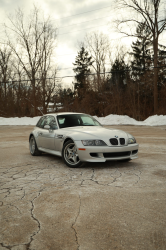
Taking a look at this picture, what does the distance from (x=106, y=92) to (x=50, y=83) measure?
341 inches

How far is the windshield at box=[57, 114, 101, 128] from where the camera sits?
23.3 feet

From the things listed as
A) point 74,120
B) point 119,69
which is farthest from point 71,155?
point 119,69

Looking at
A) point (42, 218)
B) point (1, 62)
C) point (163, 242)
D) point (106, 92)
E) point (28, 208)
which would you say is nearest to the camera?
point (163, 242)

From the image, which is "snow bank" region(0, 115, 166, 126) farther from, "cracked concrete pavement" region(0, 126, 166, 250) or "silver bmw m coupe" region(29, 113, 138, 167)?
"cracked concrete pavement" region(0, 126, 166, 250)

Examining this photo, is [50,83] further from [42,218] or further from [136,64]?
[42,218]

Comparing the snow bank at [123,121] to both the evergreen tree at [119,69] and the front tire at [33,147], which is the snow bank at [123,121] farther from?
the front tire at [33,147]

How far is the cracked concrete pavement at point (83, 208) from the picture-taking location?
8.43ft

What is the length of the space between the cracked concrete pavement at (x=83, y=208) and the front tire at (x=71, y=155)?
18 centimetres

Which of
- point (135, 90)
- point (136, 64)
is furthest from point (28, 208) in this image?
point (136, 64)

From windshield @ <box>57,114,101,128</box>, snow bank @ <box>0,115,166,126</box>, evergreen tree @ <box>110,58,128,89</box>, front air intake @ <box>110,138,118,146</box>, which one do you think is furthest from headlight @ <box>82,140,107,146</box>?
evergreen tree @ <box>110,58,128,89</box>

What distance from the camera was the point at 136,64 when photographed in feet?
136

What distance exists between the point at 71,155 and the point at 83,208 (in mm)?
2760

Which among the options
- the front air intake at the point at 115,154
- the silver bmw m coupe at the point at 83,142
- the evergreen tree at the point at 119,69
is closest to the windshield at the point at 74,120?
Answer: the silver bmw m coupe at the point at 83,142

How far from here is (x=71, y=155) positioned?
6168mm
